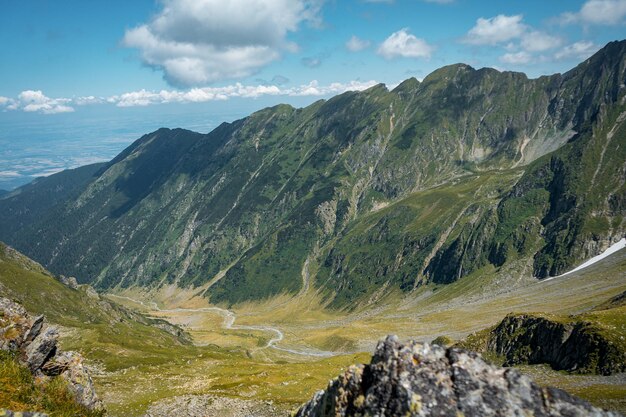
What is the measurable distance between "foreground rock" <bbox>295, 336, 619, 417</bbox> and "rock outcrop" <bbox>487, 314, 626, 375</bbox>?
7346 cm

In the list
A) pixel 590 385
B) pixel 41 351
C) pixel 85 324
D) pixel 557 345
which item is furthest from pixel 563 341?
pixel 85 324

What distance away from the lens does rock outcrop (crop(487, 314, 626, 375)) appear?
77.6 metres

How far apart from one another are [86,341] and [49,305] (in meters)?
70.6

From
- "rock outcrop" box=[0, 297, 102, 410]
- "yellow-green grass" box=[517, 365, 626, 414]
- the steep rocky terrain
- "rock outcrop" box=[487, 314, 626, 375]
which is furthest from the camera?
the steep rocky terrain

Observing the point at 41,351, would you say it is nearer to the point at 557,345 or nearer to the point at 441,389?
the point at 441,389

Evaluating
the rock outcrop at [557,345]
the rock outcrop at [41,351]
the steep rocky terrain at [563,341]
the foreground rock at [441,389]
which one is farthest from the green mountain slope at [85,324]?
the foreground rock at [441,389]

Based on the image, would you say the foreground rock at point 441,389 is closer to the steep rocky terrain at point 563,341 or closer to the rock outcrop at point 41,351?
the rock outcrop at point 41,351

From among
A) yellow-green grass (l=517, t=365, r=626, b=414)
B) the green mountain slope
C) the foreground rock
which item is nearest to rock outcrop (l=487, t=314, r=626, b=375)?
yellow-green grass (l=517, t=365, r=626, b=414)

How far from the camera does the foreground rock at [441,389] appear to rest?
57.6ft

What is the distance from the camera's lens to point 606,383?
69.0 metres

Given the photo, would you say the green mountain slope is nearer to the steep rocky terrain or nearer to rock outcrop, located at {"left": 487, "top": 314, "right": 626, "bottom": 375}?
the steep rocky terrain

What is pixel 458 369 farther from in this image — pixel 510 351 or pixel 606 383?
pixel 510 351

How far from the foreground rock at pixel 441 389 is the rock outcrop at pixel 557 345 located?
2892 inches

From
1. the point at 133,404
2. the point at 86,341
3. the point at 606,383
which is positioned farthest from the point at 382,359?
the point at 86,341
